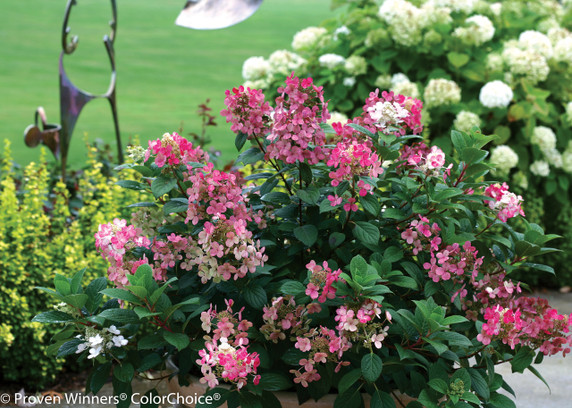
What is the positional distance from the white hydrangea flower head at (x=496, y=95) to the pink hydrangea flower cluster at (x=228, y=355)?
10.1 ft

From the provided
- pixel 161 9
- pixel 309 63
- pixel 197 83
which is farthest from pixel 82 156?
pixel 161 9

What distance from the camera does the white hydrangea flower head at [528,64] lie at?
4.43m

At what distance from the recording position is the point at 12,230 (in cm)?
309

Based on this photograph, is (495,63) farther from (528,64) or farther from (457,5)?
(457,5)

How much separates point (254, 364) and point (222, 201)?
15.1 inches

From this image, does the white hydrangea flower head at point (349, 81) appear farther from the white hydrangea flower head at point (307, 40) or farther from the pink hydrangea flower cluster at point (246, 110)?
the pink hydrangea flower cluster at point (246, 110)

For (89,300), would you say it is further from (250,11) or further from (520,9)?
(520,9)

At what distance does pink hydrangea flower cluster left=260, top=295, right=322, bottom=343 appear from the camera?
1598 millimetres

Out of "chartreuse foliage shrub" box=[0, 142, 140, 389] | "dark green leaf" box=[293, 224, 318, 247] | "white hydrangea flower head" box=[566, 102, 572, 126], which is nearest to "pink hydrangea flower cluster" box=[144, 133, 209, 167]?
"dark green leaf" box=[293, 224, 318, 247]

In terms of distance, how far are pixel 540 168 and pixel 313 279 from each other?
3334mm

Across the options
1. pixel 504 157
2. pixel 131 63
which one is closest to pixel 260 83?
pixel 504 157

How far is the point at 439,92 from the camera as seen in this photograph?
4.27 meters

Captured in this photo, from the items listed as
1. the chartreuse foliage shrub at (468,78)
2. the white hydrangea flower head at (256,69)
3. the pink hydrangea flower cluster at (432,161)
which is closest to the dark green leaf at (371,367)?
the pink hydrangea flower cluster at (432,161)

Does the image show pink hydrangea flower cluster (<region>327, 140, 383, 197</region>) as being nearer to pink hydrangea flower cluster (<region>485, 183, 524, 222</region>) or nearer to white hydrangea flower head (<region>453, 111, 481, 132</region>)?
pink hydrangea flower cluster (<region>485, 183, 524, 222</region>)
